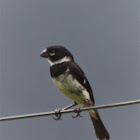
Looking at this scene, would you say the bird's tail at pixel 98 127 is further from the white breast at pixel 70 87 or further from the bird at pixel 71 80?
the white breast at pixel 70 87

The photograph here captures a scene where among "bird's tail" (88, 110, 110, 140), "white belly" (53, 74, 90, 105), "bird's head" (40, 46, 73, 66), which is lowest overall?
"bird's tail" (88, 110, 110, 140)

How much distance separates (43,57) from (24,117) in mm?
3055

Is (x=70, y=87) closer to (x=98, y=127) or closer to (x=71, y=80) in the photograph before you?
(x=71, y=80)

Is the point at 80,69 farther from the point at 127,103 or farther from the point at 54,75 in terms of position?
the point at 127,103

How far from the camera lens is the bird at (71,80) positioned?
6.99 m

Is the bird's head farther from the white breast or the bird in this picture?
the white breast

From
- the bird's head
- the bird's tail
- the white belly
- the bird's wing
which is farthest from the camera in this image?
the bird's tail

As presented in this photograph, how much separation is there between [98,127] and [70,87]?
1209mm

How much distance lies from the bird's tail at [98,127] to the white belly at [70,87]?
2.45 ft

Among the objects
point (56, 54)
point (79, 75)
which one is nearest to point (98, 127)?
point (79, 75)

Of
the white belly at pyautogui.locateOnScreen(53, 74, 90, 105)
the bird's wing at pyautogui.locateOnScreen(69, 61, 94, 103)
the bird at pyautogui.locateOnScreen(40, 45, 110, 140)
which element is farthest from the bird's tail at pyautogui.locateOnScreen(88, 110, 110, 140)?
the white belly at pyautogui.locateOnScreen(53, 74, 90, 105)

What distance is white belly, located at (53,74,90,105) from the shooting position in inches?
273

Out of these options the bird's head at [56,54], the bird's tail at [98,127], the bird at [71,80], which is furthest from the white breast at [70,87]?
the bird's tail at [98,127]

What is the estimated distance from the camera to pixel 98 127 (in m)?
7.70
